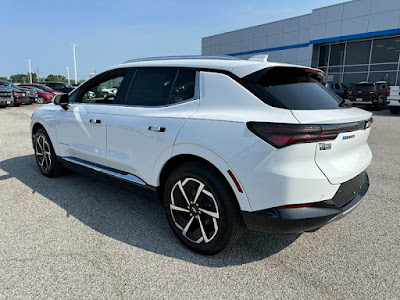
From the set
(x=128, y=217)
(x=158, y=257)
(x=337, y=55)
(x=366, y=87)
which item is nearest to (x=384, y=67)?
(x=337, y=55)

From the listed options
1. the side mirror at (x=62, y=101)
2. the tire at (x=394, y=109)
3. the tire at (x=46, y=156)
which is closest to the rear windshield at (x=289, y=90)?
the side mirror at (x=62, y=101)

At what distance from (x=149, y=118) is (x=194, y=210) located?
999mm

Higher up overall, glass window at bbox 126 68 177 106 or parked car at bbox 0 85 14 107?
glass window at bbox 126 68 177 106

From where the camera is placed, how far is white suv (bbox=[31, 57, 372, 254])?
86.1 inches

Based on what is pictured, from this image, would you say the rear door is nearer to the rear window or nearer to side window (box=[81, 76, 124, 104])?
side window (box=[81, 76, 124, 104])

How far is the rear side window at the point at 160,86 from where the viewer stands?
2850 mm

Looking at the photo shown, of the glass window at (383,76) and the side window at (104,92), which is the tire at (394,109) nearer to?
the glass window at (383,76)

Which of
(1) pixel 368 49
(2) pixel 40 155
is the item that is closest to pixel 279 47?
(1) pixel 368 49

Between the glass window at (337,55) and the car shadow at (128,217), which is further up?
the glass window at (337,55)

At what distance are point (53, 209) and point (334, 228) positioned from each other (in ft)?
10.7

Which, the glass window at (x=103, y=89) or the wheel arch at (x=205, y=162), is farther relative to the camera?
the glass window at (x=103, y=89)

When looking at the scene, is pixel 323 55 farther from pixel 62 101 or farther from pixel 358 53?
pixel 62 101

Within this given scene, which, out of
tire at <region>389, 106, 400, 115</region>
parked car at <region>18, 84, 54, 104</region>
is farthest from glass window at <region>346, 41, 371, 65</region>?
parked car at <region>18, 84, 54, 104</region>

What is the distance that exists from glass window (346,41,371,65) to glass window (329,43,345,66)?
1.65 feet
